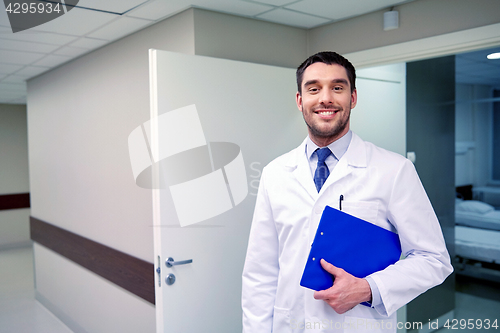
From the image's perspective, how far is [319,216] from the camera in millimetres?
1344

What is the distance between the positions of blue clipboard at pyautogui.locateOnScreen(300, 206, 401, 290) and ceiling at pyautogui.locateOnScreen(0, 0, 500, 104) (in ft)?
4.62

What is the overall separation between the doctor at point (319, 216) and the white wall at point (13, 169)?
22.4 feet

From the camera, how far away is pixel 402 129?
293 centimetres

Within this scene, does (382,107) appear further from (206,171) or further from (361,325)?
(361,325)

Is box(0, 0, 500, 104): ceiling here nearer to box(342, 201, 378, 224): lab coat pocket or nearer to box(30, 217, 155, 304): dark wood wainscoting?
box(342, 201, 378, 224): lab coat pocket

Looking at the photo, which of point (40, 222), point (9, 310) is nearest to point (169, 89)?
point (40, 222)

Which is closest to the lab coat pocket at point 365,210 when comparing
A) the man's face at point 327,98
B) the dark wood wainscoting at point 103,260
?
the man's face at point 327,98

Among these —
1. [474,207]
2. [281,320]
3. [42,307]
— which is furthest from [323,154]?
[474,207]

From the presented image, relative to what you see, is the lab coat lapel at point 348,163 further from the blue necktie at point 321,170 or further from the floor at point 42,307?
the floor at point 42,307

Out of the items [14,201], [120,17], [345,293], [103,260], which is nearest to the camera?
[345,293]

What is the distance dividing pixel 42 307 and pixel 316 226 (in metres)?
4.09

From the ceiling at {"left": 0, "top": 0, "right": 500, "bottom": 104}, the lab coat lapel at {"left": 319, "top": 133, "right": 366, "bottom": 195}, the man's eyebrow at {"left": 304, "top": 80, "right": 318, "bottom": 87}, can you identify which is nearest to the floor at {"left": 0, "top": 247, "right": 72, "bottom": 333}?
the ceiling at {"left": 0, "top": 0, "right": 500, "bottom": 104}

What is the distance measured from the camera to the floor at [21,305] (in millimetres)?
3846

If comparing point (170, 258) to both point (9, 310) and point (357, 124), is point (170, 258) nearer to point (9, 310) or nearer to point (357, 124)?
point (357, 124)
